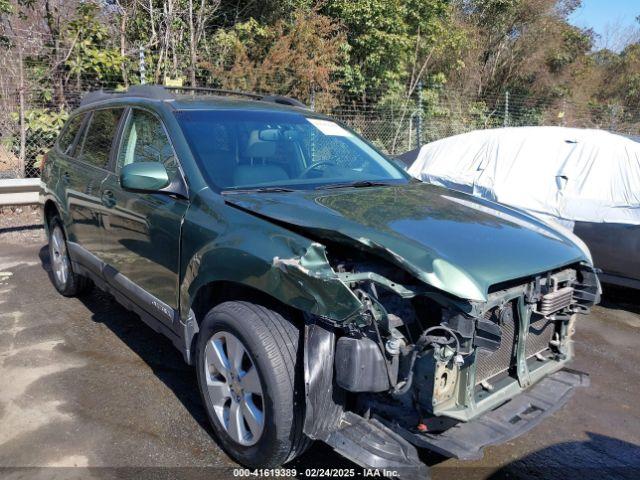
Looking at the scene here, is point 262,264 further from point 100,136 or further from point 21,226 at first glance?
point 21,226

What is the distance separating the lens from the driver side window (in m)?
3.31

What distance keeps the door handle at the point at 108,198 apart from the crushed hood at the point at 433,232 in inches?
48.3

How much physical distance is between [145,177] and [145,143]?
72cm

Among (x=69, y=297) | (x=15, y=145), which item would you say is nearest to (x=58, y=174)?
(x=69, y=297)

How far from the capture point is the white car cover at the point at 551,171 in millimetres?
5465

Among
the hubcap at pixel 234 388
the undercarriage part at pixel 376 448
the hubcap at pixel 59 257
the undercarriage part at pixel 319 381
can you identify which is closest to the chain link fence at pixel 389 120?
the hubcap at pixel 59 257

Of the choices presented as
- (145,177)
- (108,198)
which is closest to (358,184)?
(145,177)

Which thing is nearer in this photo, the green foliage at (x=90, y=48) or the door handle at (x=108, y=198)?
the door handle at (x=108, y=198)

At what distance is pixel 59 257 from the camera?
17.3ft

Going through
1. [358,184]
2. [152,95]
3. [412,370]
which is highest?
[152,95]

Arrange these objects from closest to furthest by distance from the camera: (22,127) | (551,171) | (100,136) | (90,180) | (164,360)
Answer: (164,360), (90,180), (100,136), (551,171), (22,127)

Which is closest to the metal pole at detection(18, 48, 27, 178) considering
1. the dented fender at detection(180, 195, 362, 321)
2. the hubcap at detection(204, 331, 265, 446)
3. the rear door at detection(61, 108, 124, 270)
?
the rear door at detection(61, 108, 124, 270)

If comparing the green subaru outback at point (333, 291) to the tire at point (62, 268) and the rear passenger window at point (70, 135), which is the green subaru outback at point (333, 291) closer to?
the rear passenger window at point (70, 135)

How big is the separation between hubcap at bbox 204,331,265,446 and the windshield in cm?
90
